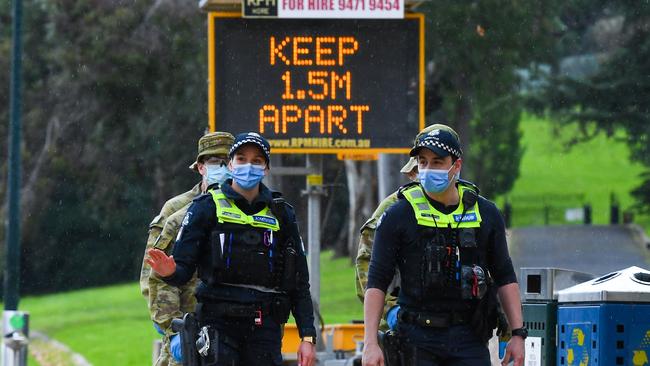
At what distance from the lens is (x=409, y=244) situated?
770 centimetres

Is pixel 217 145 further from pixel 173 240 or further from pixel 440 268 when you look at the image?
pixel 440 268

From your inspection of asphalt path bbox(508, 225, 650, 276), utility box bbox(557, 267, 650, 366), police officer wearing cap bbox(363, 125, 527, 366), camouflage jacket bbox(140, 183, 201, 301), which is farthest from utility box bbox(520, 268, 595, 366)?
asphalt path bbox(508, 225, 650, 276)

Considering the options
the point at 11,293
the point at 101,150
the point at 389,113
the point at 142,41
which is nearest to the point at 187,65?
the point at 142,41

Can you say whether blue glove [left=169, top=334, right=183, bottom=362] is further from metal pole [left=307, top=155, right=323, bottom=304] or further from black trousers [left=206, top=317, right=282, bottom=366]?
metal pole [left=307, top=155, right=323, bottom=304]

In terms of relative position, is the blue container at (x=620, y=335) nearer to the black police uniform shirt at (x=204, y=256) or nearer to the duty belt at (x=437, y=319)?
the duty belt at (x=437, y=319)

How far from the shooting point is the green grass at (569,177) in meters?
66.7

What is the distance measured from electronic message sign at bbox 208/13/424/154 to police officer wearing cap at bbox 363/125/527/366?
7650mm

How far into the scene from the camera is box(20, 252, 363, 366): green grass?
2978 cm

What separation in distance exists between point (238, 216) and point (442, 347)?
4.51 feet

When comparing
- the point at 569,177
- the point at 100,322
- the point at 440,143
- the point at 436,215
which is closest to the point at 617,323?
the point at 436,215

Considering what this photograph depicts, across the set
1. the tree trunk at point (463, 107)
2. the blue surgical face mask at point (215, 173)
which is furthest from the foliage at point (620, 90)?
the blue surgical face mask at point (215, 173)

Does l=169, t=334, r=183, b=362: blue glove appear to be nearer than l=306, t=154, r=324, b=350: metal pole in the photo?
Yes

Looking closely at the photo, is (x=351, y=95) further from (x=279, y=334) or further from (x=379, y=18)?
(x=279, y=334)

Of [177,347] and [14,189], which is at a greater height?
[14,189]
